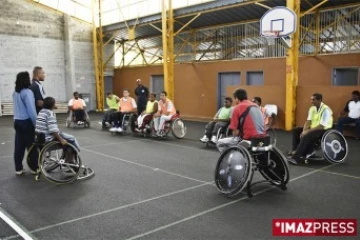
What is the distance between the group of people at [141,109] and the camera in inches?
363

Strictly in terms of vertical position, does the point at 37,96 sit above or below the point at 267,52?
below

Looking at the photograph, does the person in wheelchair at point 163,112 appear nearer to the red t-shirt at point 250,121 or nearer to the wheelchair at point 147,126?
the wheelchair at point 147,126

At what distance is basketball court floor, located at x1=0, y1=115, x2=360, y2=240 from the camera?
3516 mm

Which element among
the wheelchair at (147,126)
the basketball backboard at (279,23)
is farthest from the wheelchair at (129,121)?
the basketball backboard at (279,23)

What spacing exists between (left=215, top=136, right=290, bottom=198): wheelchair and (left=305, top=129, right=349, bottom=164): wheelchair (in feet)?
5.72

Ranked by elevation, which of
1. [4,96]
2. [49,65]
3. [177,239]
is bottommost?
[177,239]

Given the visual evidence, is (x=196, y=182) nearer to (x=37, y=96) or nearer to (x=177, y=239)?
(x=177, y=239)

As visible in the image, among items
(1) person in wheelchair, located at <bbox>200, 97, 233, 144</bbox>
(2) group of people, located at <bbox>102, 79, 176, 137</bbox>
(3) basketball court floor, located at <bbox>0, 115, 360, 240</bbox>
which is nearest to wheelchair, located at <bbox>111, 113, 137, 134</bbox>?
(2) group of people, located at <bbox>102, 79, 176, 137</bbox>

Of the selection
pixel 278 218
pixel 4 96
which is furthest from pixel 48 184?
pixel 4 96

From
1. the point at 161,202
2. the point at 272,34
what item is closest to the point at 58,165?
the point at 161,202

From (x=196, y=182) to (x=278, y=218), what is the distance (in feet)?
5.40

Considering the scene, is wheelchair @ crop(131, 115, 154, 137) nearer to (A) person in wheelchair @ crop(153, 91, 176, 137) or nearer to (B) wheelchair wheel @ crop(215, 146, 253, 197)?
(A) person in wheelchair @ crop(153, 91, 176, 137)

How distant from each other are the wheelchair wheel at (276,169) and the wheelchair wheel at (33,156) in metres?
3.44

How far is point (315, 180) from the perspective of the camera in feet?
17.1
